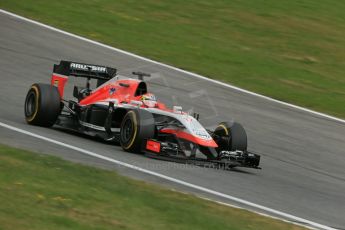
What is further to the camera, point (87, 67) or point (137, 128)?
point (87, 67)

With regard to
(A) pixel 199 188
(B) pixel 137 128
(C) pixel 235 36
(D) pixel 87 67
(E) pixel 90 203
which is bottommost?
(E) pixel 90 203

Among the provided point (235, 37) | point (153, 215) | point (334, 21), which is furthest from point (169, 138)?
point (334, 21)

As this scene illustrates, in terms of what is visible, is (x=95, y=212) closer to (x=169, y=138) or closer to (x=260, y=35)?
(x=169, y=138)

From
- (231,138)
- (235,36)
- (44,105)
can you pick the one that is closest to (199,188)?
(231,138)

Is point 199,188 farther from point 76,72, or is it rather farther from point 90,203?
point 76,72

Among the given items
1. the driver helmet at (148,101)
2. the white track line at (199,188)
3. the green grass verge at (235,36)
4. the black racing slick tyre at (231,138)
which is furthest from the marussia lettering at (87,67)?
the green grass verge at (235,36)

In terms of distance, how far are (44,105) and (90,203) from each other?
519 cm

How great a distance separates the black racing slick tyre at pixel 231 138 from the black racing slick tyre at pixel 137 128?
131 cm

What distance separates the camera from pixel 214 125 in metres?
16.8

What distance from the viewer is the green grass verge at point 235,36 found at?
20.8m

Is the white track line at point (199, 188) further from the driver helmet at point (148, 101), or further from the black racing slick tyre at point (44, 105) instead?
the driver helmet at point (148, 101)

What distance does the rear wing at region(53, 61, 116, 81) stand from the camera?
15.2 metres

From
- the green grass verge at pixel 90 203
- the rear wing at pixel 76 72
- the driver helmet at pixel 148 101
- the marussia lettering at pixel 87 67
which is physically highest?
the marussia lettering at pixel 87 67

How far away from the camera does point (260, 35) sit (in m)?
24.7
